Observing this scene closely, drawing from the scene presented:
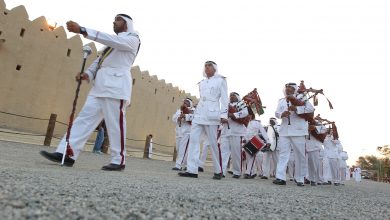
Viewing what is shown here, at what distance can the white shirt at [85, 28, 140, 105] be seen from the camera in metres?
4.21

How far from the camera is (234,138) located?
297 inches

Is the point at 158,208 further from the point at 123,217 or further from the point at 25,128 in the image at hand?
the point at 25,128

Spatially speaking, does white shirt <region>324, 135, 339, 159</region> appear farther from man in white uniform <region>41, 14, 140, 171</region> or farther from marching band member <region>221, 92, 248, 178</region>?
man in white uniform <region>41, 14, 140, 171</region>

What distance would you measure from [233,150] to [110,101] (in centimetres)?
400

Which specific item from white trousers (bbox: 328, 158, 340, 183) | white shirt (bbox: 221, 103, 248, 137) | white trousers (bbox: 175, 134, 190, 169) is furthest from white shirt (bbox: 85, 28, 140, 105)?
white trousers (bbox: 328, 158, 340, 183)

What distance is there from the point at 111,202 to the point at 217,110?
3861 millimetres

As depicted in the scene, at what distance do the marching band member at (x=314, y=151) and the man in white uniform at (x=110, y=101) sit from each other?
19.1 ft

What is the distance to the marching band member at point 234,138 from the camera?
7.48m

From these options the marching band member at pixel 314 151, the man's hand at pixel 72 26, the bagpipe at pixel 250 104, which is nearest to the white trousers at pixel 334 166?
the marching band member at pixel 314 151

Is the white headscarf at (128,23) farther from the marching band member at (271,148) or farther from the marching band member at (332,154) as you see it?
the marching band member at (332,154)

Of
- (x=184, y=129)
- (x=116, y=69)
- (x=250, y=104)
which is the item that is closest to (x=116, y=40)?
(x=116, y=69)

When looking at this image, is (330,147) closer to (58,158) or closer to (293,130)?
(293,130)

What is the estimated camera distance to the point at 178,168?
7.85m

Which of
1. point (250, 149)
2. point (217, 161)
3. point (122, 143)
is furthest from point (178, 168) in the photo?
point (122, 143)
